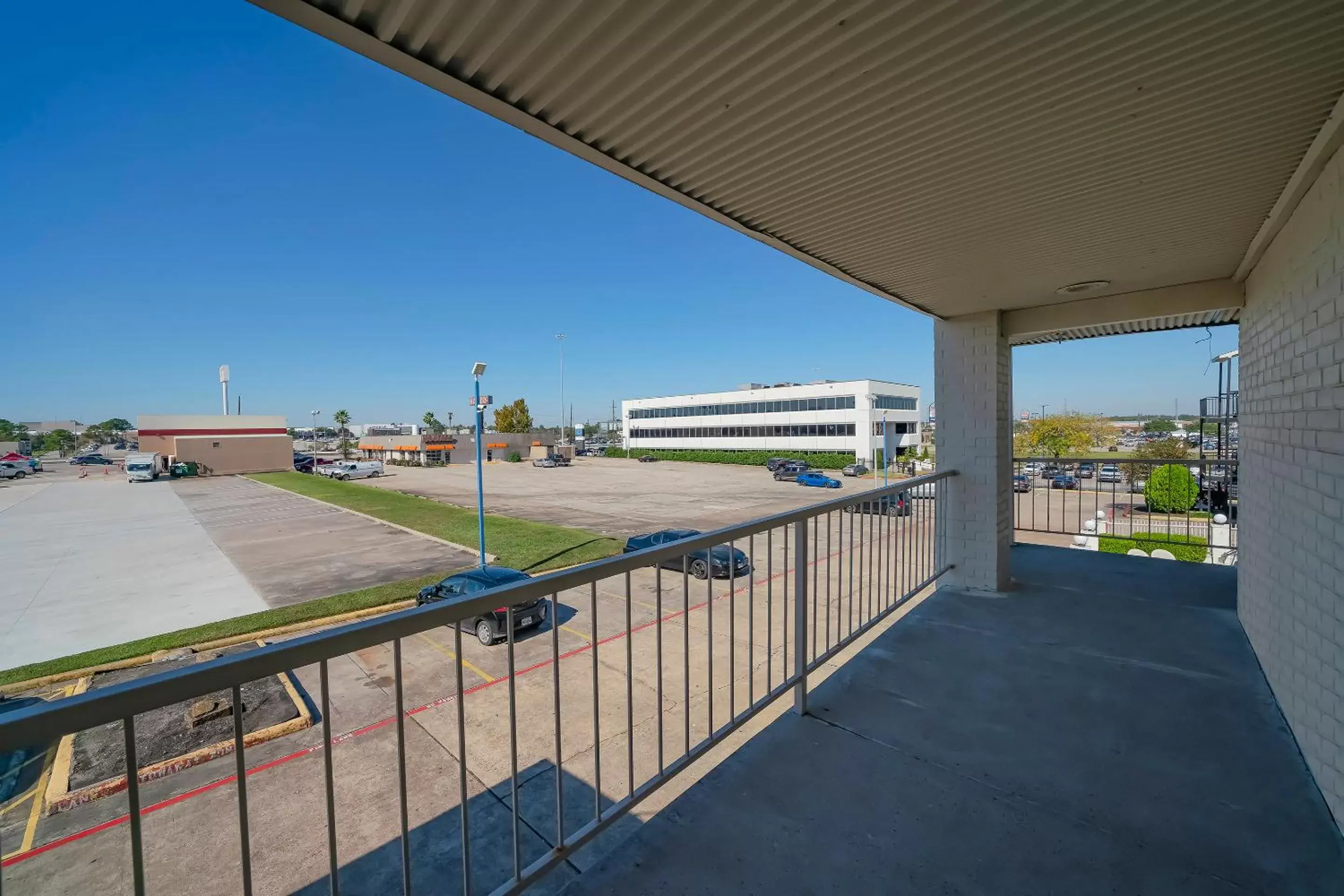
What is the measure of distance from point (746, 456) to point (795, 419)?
5.68 metres

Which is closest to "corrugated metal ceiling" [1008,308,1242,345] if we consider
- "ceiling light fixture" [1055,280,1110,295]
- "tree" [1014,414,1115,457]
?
"ceiling light fixture" [1055,280,1110,295]

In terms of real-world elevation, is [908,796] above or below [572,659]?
above

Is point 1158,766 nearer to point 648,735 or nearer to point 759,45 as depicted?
point 759,45

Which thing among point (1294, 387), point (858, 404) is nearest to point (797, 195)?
point (1294, 387)

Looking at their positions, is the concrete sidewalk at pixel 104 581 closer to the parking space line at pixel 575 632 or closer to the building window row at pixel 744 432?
the parking space line at pixel 575 632

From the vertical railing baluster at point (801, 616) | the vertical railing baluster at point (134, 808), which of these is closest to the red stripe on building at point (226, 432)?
the vertical railing baluster at point (801, 616)

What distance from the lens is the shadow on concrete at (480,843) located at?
3.22 metres

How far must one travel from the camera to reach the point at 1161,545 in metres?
9.12

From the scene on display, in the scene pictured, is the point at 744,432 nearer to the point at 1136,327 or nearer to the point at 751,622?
the point at 1136,327

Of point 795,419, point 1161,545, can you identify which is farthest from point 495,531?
point 795,419

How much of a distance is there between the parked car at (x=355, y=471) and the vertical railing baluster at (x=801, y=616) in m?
44.3

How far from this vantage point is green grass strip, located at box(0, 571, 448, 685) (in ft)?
25.5

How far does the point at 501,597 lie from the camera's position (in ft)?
4.84

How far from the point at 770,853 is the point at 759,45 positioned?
2.70 m
